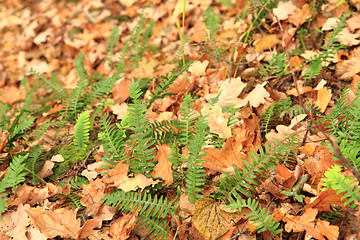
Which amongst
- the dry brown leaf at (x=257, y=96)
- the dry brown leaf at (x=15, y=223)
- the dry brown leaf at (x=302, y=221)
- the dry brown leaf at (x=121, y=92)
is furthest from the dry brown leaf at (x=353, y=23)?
the dry brown leaf at (x=15, y=223)

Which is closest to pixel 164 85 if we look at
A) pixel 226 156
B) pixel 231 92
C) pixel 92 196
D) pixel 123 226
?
pixel 231 92

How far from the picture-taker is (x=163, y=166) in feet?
5.84

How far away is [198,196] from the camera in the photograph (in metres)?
1.59

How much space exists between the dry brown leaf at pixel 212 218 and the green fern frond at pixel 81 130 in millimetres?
1023

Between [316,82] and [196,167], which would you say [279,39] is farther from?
[196,167]

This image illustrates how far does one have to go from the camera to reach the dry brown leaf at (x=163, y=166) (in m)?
1.74

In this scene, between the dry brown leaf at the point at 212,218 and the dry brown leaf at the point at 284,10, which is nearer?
the dry brown leaf at the point at 212,218

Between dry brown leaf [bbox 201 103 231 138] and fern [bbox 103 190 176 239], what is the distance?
0.56 metres

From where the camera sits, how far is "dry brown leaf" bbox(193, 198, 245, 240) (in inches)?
58.7

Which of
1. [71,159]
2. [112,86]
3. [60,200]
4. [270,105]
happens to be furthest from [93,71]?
[270,105]

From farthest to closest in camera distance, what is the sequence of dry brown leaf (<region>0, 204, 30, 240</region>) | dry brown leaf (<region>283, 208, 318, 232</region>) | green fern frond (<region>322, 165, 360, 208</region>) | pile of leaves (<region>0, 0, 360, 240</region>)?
dry brown leaf (<region>0, 204, 30, 240</region>)
pile of leaves (<region>0, 0, 360, 240</region>)
dry brown leaf (<region>283, 208, 318, 232</region>)
green fern frond (<region>322, 165, 360, 208</region>)

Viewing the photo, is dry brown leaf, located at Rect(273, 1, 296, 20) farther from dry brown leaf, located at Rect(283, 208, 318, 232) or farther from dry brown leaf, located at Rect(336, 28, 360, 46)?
dry brown leaf, located at Rect(283, 208, 318, 232)

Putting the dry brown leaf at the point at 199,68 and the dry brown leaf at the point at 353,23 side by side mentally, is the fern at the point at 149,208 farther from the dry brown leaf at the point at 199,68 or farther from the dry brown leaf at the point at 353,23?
the dry brown leaf at the point at 353,23

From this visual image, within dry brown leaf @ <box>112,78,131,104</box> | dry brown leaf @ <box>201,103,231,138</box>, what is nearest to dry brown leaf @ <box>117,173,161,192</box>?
dry brown leaf @ <box>201,103,231,138</box>
